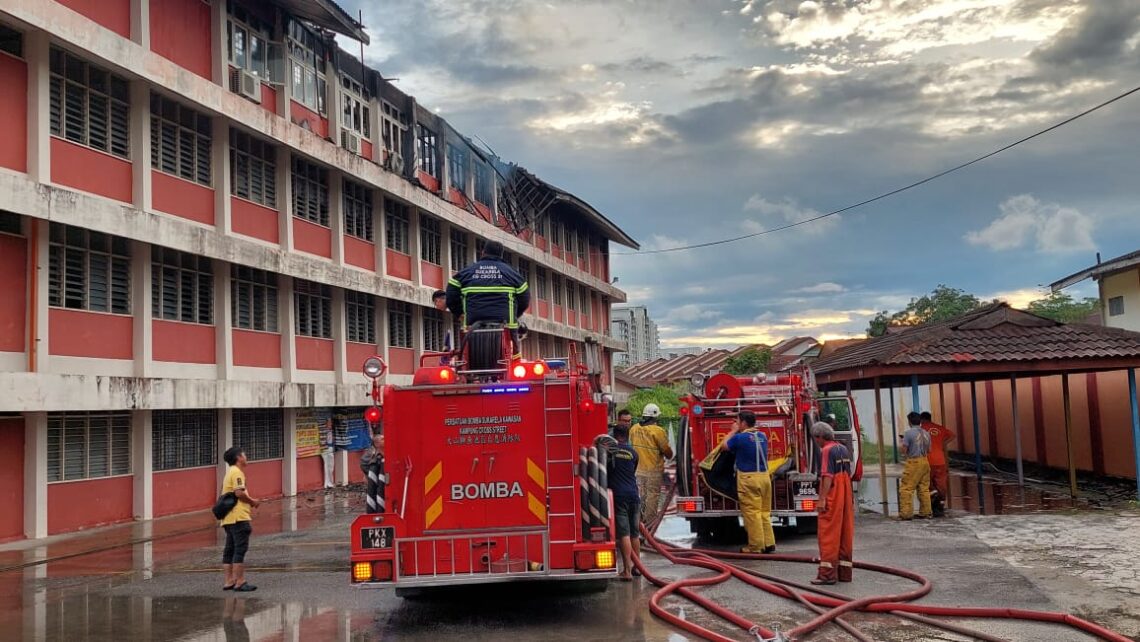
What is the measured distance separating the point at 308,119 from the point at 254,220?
4073mm

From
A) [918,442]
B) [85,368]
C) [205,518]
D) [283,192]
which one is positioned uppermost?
[283,192]

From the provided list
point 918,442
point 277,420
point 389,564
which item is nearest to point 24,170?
point 277,420

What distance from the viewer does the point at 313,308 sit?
25516mm

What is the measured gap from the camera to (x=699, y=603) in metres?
8.77

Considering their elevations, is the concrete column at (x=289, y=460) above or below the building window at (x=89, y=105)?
below

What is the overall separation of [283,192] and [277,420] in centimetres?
571

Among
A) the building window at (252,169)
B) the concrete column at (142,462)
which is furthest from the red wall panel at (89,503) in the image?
the building window at (252,169)

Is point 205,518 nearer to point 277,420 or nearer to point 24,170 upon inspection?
point 277,420

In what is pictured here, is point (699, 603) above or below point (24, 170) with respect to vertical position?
below

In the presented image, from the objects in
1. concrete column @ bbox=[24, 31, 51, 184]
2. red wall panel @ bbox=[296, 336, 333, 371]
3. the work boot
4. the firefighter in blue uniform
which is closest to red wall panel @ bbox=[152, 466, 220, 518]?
red wall panel @ bbox=[296, 336, 333, 371]

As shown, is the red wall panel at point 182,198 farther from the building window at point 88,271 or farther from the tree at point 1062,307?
the tree at point 1062,307

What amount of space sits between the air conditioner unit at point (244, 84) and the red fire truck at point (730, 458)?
13.3 metres

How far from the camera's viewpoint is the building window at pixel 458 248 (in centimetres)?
3438

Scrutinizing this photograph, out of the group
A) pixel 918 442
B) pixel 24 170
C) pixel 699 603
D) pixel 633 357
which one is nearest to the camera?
pixel 699 603
